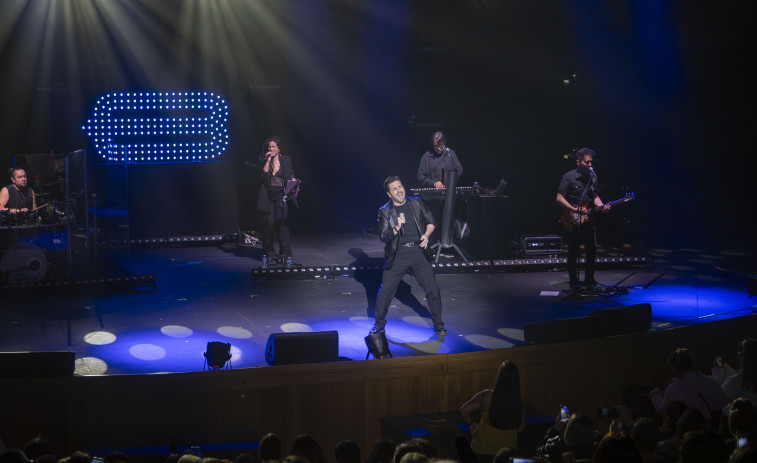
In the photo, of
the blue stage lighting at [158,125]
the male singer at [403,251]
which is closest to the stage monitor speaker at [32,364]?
the male singer at [403,251]

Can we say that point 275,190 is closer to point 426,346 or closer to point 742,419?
point 426,346

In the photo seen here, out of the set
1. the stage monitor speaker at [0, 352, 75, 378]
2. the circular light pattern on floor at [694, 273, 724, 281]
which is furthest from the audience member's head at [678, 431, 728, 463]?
the circular light pattern on floor at [694, 273, 724, 281]

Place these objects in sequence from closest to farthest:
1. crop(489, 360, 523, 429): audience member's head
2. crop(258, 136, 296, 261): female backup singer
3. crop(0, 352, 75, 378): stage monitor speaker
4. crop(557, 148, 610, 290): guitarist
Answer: crop(489, 360, 523, 429): audience member's head
crop(0, 352, 75, 378): stage monitor speaker
crop(557, 148, 610, 290): guitarist
crop(258, 136, 296, 261): female backup singer

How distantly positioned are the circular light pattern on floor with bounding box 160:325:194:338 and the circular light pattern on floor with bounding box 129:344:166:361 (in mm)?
471

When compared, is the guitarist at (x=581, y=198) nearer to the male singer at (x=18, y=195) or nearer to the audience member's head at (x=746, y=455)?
the audience member's head at (x=746, y=455)

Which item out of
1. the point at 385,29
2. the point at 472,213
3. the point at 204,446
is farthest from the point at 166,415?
the point at 385,29

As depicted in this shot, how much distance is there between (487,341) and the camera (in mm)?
8711

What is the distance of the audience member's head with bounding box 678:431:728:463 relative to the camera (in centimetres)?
421

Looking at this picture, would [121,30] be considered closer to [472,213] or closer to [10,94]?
[10,94]

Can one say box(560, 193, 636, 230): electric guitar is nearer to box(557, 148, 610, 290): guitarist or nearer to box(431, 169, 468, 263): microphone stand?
box(557, 148, 610, 290): guitarist

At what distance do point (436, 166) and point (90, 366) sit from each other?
732 centimetres

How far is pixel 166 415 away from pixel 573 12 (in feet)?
38.7

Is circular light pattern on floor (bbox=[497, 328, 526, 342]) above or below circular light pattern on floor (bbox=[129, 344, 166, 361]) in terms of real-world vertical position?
above

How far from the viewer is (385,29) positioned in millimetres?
16578
